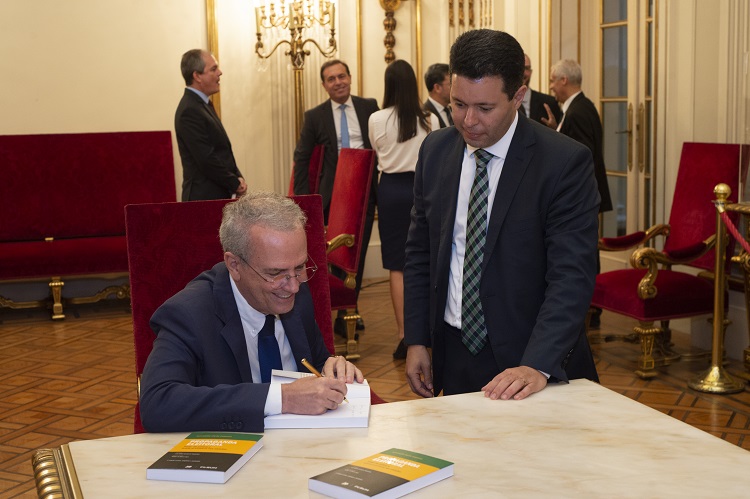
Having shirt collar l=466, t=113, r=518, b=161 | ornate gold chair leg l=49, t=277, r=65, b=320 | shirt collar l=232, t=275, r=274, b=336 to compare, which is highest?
shirt collar l=466, t=113, r=518, b=161

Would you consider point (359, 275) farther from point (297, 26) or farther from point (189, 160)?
point (297, 26)

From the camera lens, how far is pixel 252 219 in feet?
7.63

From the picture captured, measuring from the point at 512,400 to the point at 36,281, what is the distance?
5.97 meters

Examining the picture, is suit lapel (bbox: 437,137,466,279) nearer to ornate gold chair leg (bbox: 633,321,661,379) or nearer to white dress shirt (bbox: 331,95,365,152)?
ornate gold chair leg (bbox: 633,321,661,379)

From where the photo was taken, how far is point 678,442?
190cm

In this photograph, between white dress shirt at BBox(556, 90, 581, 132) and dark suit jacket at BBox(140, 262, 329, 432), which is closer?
dark suit jacket at BBox(140, 262, 329, 432)

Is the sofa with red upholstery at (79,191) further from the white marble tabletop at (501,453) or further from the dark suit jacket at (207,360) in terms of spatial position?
the white marble tabletop at (501,453)

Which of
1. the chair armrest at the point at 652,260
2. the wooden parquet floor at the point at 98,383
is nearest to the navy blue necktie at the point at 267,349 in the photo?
the wooden parquet floor at the point at 98,383

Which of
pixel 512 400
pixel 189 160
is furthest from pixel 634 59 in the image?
pixel 512 400

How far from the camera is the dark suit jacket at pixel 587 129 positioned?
6062 millimetres

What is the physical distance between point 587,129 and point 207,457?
15.6ft

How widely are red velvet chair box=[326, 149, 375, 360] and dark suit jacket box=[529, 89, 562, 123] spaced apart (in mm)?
1652

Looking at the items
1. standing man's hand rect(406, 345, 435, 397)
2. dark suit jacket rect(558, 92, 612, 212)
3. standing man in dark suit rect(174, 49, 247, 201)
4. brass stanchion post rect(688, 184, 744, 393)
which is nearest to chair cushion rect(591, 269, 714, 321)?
brass stanchion post rect(688, 184, 744, 393)

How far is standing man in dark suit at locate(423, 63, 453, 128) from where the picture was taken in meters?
5.61
